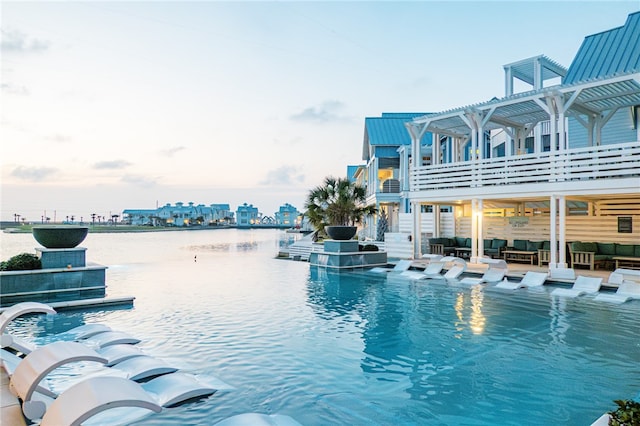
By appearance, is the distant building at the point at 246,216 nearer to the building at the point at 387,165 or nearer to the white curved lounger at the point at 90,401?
the building at the point at 387,165

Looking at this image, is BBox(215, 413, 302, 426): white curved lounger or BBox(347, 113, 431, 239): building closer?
BBox(215, 413, 302, 426): white curved lounger

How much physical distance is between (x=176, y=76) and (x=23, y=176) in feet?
53.9

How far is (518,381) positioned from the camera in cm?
552

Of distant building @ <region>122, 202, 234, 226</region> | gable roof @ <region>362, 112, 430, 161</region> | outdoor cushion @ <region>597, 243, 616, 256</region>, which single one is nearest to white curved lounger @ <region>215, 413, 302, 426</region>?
outdoor cushion @ <region>597, 243, 616, 256</region>

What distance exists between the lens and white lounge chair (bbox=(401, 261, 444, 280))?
1516 centimetres

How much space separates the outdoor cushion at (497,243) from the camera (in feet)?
60.5

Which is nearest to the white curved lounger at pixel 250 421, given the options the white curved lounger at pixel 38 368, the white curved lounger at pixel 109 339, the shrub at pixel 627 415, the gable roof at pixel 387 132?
the white curved lounger at pixel 38 368

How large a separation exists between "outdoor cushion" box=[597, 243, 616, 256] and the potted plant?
35.6 feet

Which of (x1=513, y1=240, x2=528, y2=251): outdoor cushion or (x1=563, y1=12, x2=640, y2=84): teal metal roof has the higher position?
(x1=563, y1=12, x2=640, y2=84): teal metal roof

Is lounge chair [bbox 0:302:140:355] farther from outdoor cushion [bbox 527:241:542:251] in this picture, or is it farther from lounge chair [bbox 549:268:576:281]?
outdoor cushion [bbox 527:241:542:251]

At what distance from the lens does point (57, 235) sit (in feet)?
35.9

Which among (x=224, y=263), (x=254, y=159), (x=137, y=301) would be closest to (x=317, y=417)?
(x=137, y=301)

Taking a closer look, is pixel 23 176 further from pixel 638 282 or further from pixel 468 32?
pixel 638 282

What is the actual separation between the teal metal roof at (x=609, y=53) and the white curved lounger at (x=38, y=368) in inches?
867
